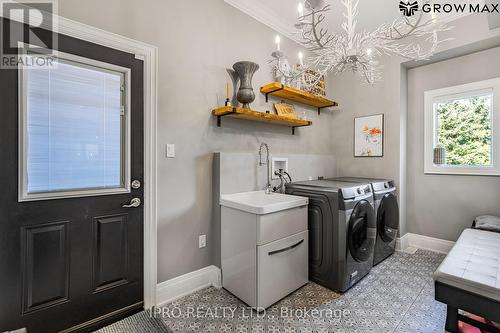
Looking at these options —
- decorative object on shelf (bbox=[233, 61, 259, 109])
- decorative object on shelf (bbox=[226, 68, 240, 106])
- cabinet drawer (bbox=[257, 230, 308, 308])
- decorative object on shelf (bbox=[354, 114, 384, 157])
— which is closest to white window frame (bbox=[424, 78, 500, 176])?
decorative object on shelf (bbox=[354, 114, 384, 157])

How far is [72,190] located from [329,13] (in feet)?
9.88

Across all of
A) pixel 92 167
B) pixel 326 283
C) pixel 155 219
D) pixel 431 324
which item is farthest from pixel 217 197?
pixel 431 324

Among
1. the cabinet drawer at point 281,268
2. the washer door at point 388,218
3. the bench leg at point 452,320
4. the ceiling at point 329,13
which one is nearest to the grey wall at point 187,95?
the ceiling at point 329,13

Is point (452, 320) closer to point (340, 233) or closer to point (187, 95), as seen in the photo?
point (340, 233)

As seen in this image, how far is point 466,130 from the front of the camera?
2773 mm

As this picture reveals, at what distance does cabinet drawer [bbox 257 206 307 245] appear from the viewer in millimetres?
1750

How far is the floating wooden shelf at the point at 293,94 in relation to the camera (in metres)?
2.53

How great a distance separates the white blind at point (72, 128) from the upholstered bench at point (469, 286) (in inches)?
85.8

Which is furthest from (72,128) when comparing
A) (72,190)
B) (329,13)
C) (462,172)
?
(462,172)

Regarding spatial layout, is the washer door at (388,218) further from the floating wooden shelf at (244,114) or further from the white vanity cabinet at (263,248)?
the floating wooden shelf at (244,114)

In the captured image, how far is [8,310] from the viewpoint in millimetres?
1351

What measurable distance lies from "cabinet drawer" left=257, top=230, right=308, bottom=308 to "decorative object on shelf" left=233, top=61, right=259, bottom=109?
136 cm

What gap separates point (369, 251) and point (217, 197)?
1591mm

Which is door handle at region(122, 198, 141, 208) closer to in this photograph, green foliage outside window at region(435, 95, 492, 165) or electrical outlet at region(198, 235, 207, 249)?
electrical outlet at region(198, 235, 207, 249)
